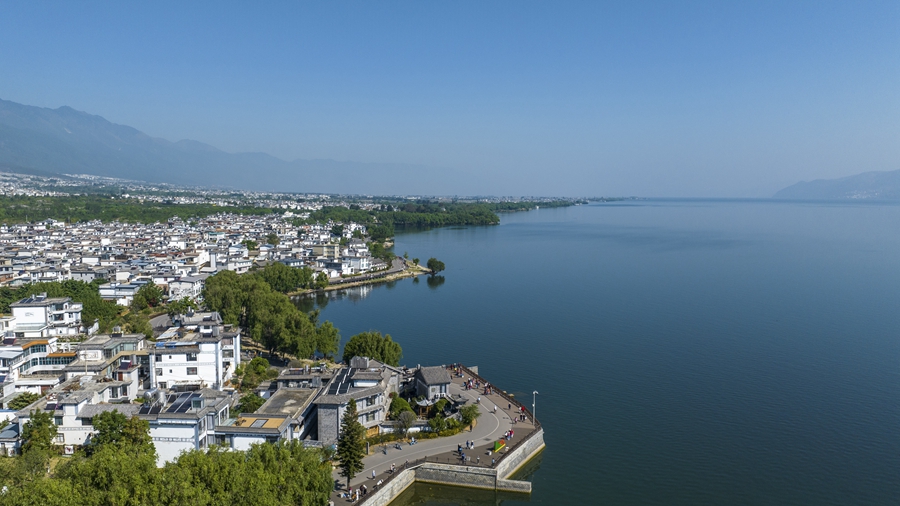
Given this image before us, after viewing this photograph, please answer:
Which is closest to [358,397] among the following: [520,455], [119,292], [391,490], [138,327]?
[391,490]

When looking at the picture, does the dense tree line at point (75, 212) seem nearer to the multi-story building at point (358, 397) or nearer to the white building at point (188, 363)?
the white building at point (188, 363)

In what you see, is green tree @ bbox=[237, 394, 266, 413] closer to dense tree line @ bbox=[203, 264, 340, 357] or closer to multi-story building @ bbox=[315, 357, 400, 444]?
multi-story building @ bbox=[315, 357, 400, 444]

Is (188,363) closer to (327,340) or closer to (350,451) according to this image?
(327,340)

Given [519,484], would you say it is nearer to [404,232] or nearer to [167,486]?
[167,486]

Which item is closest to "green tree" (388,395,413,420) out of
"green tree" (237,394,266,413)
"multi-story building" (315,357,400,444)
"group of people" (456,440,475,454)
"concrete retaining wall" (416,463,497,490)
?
"multi-story building" (315,357,400,444)

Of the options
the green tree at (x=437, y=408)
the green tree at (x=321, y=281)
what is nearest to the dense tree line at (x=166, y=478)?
the green tree at (x=437, y=408)
